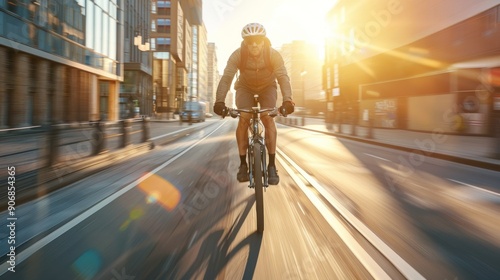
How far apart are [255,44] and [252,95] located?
770 mm

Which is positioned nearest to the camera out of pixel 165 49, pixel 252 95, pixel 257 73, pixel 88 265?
pixel 88 265

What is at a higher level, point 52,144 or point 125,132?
point 125,132

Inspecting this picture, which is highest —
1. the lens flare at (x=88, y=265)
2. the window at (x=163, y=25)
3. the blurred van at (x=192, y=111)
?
the window at (x=163, y=25)

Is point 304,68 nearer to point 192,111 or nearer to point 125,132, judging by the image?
point 192,111

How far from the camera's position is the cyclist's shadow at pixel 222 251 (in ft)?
8.32

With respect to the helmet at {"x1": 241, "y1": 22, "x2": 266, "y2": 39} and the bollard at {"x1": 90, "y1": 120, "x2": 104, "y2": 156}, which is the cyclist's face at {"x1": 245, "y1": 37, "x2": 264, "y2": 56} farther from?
the bollard at {"x1": 90, "y1": 120, "x2": 104, "y2": 156}

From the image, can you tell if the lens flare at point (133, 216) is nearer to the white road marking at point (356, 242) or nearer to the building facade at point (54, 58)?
the white road marking at point (356, 242)

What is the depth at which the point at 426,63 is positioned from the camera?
24.5 metres

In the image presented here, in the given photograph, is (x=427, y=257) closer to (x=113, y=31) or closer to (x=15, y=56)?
(x=15, y=56)

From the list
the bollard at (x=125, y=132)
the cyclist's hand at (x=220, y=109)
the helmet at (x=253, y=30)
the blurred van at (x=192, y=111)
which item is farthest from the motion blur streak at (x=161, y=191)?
the blurred van at (x=192, y=111)

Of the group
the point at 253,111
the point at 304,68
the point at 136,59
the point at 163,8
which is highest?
the point at 163,8

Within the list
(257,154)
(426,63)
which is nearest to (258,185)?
(257,154)

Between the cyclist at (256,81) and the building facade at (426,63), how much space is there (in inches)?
350

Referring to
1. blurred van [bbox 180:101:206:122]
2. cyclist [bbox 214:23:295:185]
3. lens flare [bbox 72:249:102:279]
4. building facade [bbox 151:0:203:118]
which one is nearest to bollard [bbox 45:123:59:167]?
cyclist [bbox 214:23:295:185]
